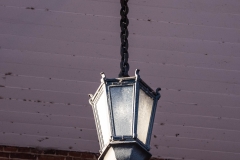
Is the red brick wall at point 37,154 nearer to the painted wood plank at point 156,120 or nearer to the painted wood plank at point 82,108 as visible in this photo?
the painted wood plank at point 156,120

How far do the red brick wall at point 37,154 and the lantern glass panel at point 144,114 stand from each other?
251 cm

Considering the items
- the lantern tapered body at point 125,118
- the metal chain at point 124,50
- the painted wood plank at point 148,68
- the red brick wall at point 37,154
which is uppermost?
the painted wood plank at point 148,68

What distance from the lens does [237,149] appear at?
4.85m

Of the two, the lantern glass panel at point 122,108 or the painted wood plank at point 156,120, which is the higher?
the painted wood plank at point 156,120

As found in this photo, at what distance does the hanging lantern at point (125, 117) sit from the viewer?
2410 millimetres

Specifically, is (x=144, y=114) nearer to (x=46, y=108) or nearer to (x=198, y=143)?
(x=46, y=108)

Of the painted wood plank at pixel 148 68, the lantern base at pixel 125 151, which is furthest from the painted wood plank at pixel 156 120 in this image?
the lantern base at pixel 125 151

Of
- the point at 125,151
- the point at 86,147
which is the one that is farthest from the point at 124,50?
the point at 86,147

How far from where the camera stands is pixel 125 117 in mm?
2494

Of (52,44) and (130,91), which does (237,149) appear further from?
(130,91)

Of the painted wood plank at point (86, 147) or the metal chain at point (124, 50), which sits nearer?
the metal chain at point (124, 50)

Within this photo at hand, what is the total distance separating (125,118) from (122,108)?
5cm

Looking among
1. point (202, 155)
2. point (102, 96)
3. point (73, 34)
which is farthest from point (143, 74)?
point (102, 96)

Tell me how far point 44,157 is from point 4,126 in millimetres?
530
